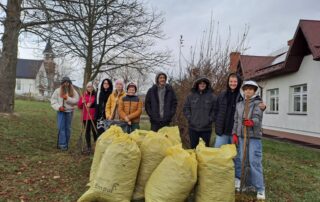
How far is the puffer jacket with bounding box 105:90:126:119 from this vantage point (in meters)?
5.91

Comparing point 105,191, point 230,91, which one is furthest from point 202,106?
point 105,191

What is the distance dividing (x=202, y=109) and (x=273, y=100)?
13376mm

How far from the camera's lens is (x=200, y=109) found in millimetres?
5188

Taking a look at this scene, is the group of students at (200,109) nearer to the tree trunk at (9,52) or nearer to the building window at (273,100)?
the tree trunk at (9,52)

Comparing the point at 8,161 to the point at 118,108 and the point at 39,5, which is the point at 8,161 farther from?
the point at 39,5

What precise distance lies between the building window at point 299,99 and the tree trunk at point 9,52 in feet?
34.6


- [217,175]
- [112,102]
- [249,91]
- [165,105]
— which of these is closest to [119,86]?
[112,102]

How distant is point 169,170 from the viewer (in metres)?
3.67

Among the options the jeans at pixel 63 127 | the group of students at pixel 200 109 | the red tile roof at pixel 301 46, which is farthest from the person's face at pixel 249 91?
the red tile roof at pixel 301 46

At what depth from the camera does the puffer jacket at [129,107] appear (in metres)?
5.69

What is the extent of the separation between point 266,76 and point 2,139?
13.2m

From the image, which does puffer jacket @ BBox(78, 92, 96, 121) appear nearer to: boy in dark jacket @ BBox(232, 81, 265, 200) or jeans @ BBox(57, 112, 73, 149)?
jeans @ BBox(57, 112, 73, 149)

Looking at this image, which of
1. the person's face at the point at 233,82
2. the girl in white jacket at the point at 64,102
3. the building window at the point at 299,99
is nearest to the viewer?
the person's face at the point at 233,82

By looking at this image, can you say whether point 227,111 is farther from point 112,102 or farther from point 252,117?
point 112,102
